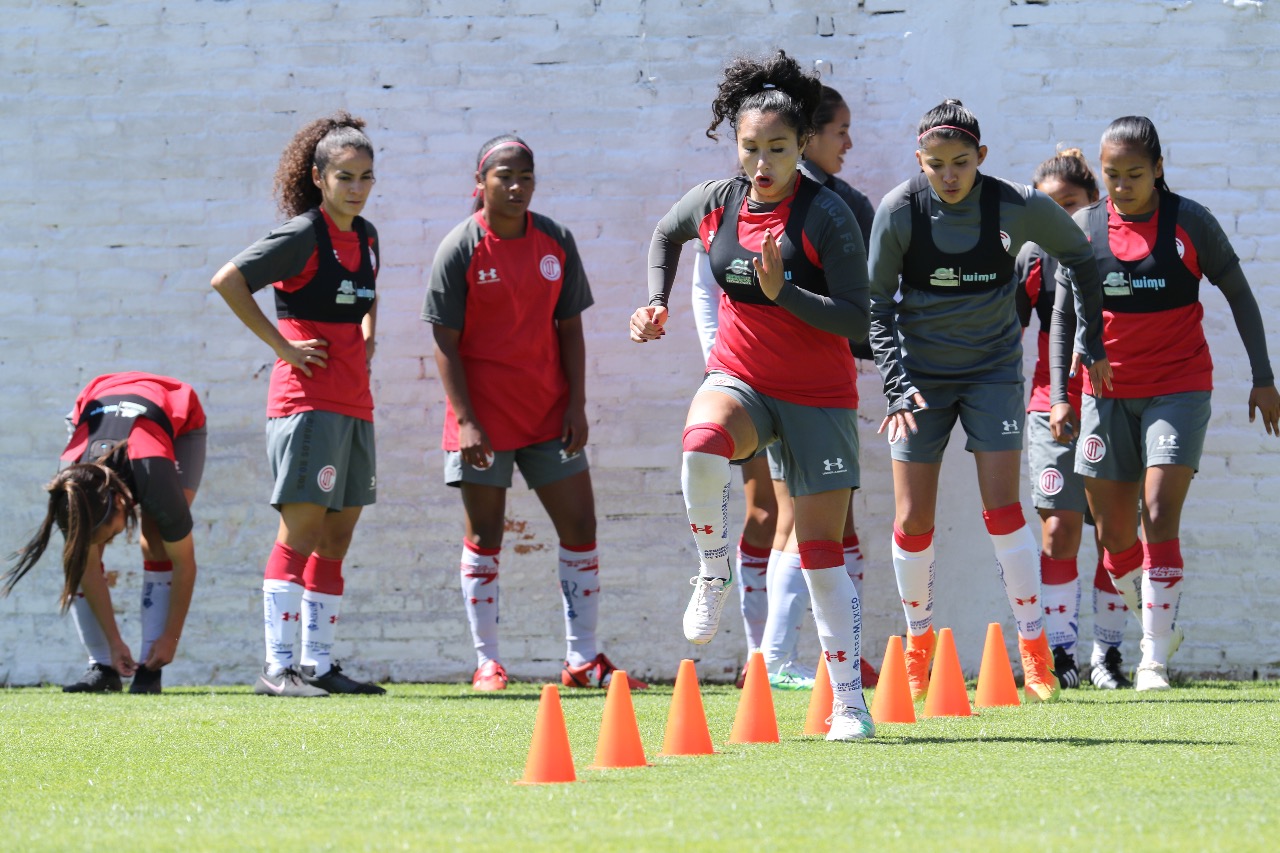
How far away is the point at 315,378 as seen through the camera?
615 centimetres

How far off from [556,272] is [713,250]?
2222 mm

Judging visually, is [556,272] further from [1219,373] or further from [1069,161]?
[1219,373]

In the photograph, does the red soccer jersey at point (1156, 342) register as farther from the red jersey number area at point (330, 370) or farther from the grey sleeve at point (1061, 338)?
the red jersey number area at point (330, 370)

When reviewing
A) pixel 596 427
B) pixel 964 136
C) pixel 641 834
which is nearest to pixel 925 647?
pixel 964 136

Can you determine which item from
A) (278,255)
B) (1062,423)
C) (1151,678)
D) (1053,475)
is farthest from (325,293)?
(1151,678)

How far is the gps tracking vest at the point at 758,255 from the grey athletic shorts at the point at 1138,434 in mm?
2071

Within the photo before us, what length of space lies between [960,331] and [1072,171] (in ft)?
5.20

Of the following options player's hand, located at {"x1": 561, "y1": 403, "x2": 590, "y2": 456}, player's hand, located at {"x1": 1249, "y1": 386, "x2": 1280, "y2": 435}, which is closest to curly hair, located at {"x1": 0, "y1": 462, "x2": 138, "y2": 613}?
player's hand, located at {"x1": 561, "y1": 403, "x2": 590, "y2": 456}

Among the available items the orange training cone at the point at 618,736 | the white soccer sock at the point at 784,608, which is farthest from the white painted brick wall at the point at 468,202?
the orange training cone at the point at 618,736

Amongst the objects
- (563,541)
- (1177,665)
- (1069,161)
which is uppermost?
(1069,161)

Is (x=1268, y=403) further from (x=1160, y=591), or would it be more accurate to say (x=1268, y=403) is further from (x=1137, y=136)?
(x=1137, y=136)

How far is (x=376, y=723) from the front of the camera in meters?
4.88

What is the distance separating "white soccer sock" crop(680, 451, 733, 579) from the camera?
4.23 metres

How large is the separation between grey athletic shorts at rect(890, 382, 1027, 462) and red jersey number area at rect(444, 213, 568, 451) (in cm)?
182
